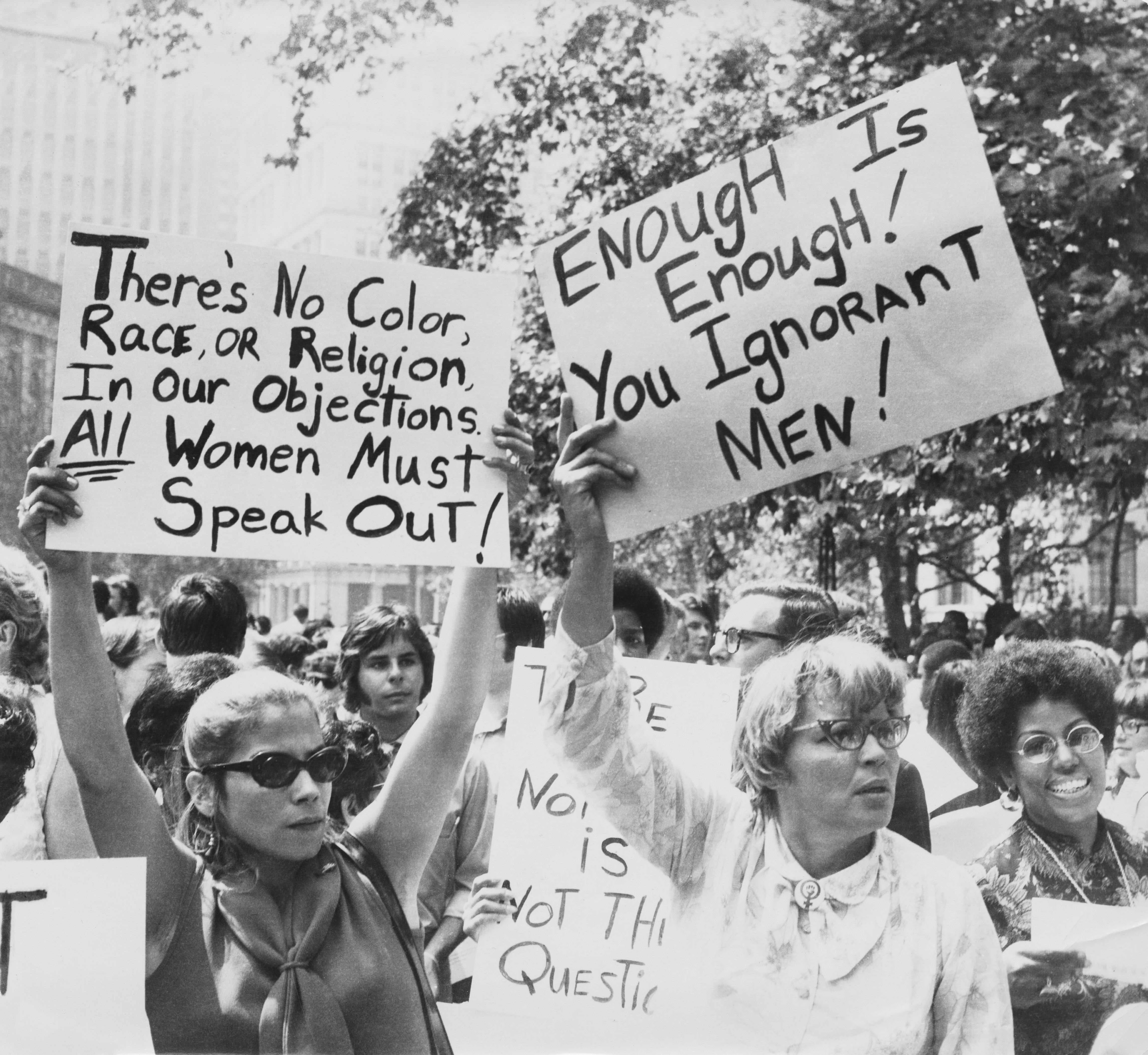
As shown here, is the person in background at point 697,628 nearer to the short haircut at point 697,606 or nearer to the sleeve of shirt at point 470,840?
the short haircut at point 697,606

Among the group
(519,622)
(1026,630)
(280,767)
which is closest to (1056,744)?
(280,767)

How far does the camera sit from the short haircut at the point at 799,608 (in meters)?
3.12

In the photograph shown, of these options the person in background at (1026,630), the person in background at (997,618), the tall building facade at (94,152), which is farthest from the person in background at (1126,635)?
the tall building facade at (94,152)

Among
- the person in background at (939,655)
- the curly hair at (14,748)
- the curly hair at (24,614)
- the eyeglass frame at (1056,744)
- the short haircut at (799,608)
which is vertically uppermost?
the person in background at (939,655)

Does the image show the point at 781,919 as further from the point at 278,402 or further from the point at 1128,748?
the point at 1128,748

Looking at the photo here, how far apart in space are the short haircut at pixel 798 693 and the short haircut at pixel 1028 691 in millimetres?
498

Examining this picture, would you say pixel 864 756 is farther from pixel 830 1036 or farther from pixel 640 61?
pixel 640 61

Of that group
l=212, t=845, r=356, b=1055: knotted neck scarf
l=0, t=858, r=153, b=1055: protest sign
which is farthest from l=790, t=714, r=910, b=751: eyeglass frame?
l=0, t=858, r=153, b=1055: protest sign

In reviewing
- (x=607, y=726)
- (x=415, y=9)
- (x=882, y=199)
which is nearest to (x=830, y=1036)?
(x=607, y=726)

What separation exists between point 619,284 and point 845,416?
1.43 feet

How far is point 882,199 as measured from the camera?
7.45 feet

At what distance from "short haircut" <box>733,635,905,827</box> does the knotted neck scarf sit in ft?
2.15

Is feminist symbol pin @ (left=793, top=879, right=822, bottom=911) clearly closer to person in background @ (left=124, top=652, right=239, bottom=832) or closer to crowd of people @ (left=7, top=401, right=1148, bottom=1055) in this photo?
crowd of people @ (left=7, top=401, right=1148, bottom=1055)

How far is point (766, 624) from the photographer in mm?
3123
